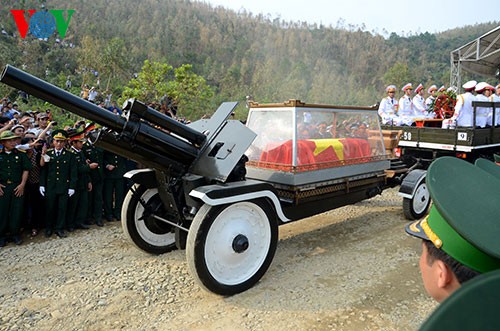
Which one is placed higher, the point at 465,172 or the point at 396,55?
the point at 396,55

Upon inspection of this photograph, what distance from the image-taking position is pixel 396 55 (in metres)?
60.5

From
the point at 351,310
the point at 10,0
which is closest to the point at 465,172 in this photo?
the point at 351,310

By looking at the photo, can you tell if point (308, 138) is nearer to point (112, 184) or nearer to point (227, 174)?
point (227, 174)

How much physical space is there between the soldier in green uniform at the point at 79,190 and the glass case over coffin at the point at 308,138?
9.20ft

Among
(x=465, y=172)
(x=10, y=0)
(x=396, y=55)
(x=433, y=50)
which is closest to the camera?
(x=465, y=172)

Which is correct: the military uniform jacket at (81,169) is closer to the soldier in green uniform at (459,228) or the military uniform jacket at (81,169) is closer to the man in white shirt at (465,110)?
the soldier in green uniform at (459,228)

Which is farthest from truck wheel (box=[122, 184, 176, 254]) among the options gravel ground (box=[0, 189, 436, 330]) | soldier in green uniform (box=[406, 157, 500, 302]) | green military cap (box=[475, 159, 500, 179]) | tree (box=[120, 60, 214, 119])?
tree (box=[120, 60, 214, 119])

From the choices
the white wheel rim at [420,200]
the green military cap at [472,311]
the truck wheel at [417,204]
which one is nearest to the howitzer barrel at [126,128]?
the green military cap at [472,311]

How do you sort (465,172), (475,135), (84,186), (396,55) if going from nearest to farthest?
(465,172)
(84,186)
(475,135)
(396,55)

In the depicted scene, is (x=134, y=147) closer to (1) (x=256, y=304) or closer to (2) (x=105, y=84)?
(1) (x=256, y=304)

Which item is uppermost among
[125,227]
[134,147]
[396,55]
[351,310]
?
[396,55]

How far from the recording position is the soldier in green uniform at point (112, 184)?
6371 mm

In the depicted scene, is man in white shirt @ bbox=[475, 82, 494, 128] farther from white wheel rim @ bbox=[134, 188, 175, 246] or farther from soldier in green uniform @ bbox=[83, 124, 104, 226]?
soldier in green uniform @ bbox=[83, 124, 104, 226]

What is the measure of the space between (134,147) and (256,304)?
6.41ft
